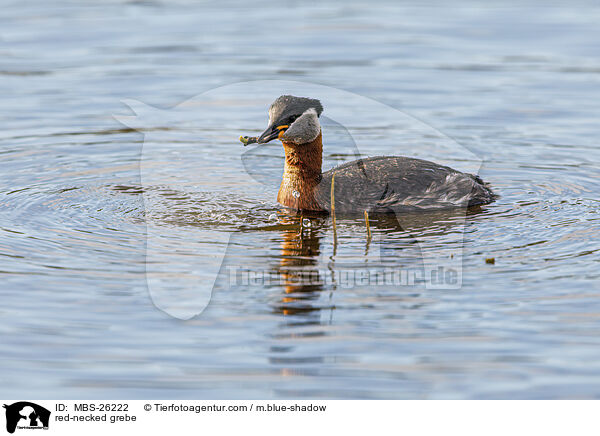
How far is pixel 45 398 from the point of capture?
20.7ft

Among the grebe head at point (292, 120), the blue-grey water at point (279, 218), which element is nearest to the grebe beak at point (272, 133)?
the grebe head at point (292, 120)

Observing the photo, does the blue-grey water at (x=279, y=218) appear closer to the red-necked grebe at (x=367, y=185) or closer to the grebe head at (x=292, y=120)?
the red-necked grebe at (x=367, y=185)

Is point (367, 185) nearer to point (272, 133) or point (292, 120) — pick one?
point (292, 120)

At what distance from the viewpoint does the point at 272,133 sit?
9.91m

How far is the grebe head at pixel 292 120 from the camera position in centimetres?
995

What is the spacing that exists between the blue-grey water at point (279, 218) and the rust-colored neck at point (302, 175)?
0.25 m

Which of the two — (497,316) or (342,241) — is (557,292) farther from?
(342,241)

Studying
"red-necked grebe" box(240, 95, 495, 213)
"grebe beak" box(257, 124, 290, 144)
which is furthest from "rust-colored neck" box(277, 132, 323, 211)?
"grebe beak" box(257, 124, 290, 144)

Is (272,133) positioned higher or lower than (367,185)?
higher

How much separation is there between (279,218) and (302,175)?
0.66 meters
